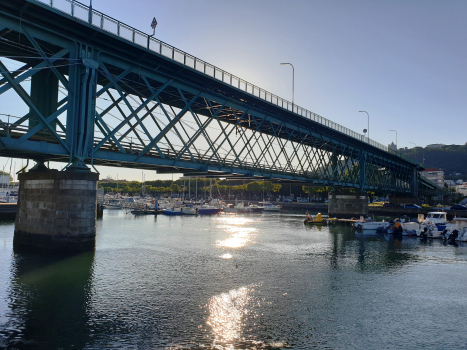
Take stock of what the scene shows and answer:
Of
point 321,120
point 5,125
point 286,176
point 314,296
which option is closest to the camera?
point 314,296

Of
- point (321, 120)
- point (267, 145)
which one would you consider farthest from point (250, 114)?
point (321, 120)

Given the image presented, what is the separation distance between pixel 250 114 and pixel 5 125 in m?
31.2

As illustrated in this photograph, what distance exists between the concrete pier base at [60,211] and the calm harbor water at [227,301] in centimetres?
128

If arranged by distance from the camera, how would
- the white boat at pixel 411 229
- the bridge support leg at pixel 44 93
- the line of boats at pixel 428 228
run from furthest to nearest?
the white boat at pixel 411 229 < the line of boats at pixel 428 228 < the bridge support leg at pixel 44 93

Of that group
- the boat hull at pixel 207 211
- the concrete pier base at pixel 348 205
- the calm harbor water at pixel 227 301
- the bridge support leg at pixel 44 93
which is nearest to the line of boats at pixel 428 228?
the calm harbor water at pixel 227 301

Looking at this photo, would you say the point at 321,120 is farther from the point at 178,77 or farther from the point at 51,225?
the point at 51,225

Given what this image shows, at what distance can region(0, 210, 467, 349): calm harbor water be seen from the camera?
47.2 ft

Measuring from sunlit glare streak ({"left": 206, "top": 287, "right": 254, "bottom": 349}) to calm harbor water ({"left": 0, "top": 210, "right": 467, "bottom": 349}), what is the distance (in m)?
A: 0.06

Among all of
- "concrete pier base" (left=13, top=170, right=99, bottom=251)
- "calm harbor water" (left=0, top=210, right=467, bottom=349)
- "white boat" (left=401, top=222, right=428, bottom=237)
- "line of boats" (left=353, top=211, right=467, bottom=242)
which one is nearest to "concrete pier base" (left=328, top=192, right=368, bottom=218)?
"line of boats" (left=353, top=211, right=467, bottom=242)

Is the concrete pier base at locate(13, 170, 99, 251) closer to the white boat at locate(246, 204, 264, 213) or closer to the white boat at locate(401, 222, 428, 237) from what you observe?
the white boat at locate(401, 222, 428, 237)

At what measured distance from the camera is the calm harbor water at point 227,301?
14375 millimetres

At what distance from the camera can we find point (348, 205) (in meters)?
85.1

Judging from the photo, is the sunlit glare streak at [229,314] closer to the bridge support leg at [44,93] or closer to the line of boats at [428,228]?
the bridge support leg at [44,93]

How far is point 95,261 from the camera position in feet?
89.0
